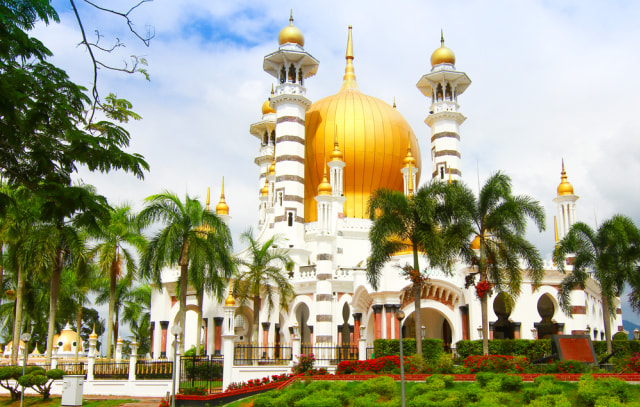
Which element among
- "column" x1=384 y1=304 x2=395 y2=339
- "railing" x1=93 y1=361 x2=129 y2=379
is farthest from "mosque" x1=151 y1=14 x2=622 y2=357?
"railing" x1=93 y1=361 x2=129 y2=379

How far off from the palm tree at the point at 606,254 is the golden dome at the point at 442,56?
88.9 ft

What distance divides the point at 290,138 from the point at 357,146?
648 cm

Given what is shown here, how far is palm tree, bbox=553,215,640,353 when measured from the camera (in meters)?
30.4

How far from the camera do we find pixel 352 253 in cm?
4794

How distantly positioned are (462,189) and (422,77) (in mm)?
28814

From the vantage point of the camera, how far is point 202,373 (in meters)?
26.1

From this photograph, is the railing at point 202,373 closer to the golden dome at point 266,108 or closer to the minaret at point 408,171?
the minaret at point 408,171

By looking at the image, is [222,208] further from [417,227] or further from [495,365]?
[495,365]

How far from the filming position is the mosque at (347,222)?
38.9 metres

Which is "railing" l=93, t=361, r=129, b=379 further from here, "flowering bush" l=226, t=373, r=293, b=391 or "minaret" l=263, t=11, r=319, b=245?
"minaret" l=263, t=11, r=319, b=245

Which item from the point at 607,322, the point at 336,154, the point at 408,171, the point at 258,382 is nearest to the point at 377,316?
the point at 607,322

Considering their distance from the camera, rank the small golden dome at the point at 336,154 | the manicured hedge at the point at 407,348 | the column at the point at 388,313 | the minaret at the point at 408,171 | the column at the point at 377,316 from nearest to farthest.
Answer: the manicured hedge at the point at 407,348 → the column at the point at 388,313 → the column at the point at 377,316 → the small golden dome at the point at 336,154 → the minaret at the point at 408,171

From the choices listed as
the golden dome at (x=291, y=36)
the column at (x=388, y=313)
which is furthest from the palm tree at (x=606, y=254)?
the golden dome at (x=291, y=36)

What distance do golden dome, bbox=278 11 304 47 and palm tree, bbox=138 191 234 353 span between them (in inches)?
1104
